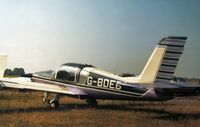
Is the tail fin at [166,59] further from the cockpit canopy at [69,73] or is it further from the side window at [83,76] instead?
the cockpit canopy at [69,73]

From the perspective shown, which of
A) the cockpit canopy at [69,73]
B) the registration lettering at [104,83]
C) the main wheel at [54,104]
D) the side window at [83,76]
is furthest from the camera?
the main wheel at [54,104]

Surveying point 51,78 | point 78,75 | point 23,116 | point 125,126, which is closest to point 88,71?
point 78,75

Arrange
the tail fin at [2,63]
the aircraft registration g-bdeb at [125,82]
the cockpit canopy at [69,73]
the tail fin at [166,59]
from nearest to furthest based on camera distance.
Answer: the aircraft registration g-bdeb at [125,82] → the tail fin at [166,59] → the cockpit canopy at [69,73] → the tail fin at [2,63]

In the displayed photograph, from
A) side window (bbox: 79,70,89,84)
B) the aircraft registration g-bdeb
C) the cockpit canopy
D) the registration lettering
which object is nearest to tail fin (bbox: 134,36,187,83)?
the aircraft registration g-bdeb

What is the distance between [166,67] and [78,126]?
20.3ft

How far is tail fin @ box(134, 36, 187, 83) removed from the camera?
16641 mm

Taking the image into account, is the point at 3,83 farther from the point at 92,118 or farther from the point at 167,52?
the point at 167,52

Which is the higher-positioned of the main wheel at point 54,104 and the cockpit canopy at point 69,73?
the cockpit canopy at point 69,73

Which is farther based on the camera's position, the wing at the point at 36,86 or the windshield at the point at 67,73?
the windshield at the point at 67,73

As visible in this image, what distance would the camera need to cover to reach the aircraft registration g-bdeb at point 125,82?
15992mm

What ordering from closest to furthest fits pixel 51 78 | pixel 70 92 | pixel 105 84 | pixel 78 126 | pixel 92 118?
pixel 78 126
pixel 92 118
pixel 105 84
pixel 70 92
pixel 51 78

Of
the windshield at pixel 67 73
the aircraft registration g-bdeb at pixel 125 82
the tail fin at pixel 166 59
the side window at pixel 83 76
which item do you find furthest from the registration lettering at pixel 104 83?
the tail fin at pixel 166 59

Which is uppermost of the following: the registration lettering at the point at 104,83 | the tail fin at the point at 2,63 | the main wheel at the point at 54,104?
the tail fin at the point at 2,63

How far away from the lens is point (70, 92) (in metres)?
19.2
